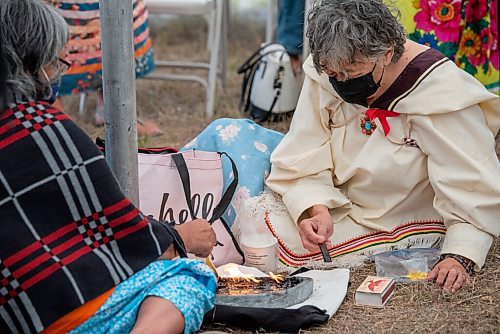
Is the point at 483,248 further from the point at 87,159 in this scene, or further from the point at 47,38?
the point at 47,38

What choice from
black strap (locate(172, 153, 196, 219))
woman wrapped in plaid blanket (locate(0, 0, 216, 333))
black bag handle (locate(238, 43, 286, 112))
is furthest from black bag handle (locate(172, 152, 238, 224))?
black bag handle (locate(238, 43, 286, 112))

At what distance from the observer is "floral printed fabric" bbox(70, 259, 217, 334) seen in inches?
89.2

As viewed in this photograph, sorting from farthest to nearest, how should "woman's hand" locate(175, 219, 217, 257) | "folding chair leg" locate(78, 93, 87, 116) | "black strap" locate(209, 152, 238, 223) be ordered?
"folding chair leg" locate(78, 93, 87, 116) < "black strap" locate(209, 152, 238, 223) < "woman's hand" locate(175, 219, 217, 257)

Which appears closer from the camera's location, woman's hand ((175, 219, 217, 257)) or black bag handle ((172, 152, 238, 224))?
woman's hand ((175, 219, 217, 257))

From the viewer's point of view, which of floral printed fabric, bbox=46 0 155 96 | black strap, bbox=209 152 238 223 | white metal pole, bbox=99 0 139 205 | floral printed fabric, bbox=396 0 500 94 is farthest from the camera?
floral printed fabric, bbox=46 0 155 96

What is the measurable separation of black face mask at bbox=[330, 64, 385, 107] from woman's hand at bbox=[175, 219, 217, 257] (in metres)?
0.64

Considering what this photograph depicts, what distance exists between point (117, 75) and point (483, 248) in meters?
1.29

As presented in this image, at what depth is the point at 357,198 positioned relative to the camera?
310cm

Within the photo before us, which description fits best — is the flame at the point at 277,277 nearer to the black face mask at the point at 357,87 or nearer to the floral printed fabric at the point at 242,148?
the floral printed fabric at the point at 242,148

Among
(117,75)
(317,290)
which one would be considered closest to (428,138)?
(317,290)

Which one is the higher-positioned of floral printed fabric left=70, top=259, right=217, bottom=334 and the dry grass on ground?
floral printed fabric left=70, top=259, right=217, bottom=334

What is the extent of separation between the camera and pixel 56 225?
222cm

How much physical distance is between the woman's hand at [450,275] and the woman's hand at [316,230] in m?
0.36

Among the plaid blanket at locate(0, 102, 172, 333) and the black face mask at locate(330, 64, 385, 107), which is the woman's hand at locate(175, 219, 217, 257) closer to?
the plaid blanket at locate(0, 102, 172, 333)
